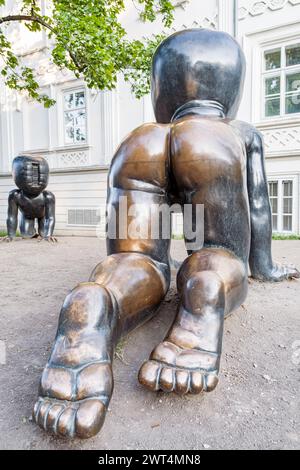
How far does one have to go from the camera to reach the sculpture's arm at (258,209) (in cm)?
151

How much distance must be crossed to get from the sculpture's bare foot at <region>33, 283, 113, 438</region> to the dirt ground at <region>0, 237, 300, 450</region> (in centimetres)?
6

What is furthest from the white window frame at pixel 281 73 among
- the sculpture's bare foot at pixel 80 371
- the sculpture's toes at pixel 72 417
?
the sculpture's toes at pixel 72 417

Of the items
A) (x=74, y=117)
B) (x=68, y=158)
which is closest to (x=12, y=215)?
(x=68, y=158)

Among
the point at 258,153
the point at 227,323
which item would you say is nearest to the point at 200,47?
the point at 258,153

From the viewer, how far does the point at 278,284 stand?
1.81 m

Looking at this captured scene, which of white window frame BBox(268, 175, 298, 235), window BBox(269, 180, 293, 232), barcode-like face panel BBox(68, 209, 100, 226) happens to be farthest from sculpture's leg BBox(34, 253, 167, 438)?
barcode-like face panel BBox(68, 209, 100, 226)

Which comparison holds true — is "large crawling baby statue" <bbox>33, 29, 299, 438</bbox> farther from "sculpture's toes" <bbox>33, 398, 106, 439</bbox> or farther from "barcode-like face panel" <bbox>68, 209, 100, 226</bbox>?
"barcode-like face panel" <bbox>68, 209, 100, 226</bbox>

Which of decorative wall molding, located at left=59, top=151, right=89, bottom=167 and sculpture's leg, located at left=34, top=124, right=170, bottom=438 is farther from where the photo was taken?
decorative wall molding, located at left=59, top=151, right=89, bottom=167

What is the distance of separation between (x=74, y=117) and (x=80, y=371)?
9158mm

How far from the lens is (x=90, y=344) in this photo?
910 mm

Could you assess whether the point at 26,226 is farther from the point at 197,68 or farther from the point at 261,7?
the point at 261,7

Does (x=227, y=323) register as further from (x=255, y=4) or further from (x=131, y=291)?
(x=255, y=4)

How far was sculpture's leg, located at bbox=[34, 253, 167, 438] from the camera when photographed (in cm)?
79

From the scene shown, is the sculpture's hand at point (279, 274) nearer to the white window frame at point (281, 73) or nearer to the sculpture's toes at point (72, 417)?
the sculpture's toes at point (72, 417)
